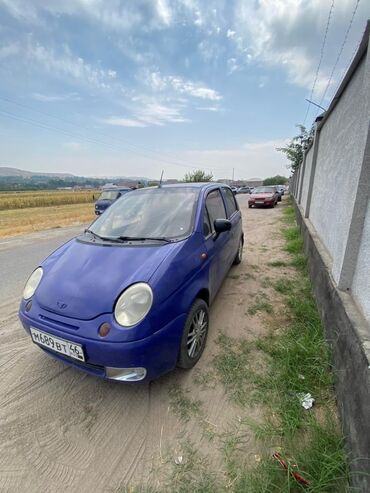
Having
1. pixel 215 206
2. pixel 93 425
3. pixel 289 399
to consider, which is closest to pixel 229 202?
pixel 215 206

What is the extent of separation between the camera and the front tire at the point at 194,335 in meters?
2.11

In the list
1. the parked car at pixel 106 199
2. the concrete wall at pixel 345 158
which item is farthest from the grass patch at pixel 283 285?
the parked car at pixel 106 199

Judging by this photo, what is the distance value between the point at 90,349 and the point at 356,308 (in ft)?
6.76

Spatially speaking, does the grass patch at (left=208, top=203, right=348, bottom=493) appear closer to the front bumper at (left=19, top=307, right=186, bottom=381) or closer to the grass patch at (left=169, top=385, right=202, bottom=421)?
the grass patch at (left=169, top=385, right=202, bottom=421)

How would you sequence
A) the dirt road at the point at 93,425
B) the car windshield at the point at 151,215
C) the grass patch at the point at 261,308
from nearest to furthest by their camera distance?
the dirt road at the point at 93,425
the car windshield at the point at 151,215
the grass patch at the point at 261,308

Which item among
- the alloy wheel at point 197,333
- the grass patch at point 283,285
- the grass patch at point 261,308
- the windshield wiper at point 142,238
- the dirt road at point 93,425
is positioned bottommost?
the dirt road at point 93,425

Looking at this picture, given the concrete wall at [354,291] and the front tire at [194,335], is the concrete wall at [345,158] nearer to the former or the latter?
the concrete wall at [354,291]

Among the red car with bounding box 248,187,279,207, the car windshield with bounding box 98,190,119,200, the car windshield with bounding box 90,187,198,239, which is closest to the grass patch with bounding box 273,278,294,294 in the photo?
the car windshield with bounding box 90,187,198,239

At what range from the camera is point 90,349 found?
174 cm

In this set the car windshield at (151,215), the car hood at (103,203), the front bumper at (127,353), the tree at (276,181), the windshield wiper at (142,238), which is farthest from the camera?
the tree at (276,181)

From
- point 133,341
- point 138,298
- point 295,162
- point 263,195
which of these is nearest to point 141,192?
point 138,298

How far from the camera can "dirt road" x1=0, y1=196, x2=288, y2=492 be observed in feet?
5.08

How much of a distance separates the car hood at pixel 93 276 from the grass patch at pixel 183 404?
96 centimetres

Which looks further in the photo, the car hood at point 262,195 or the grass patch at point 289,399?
the car hood at point 262,195
